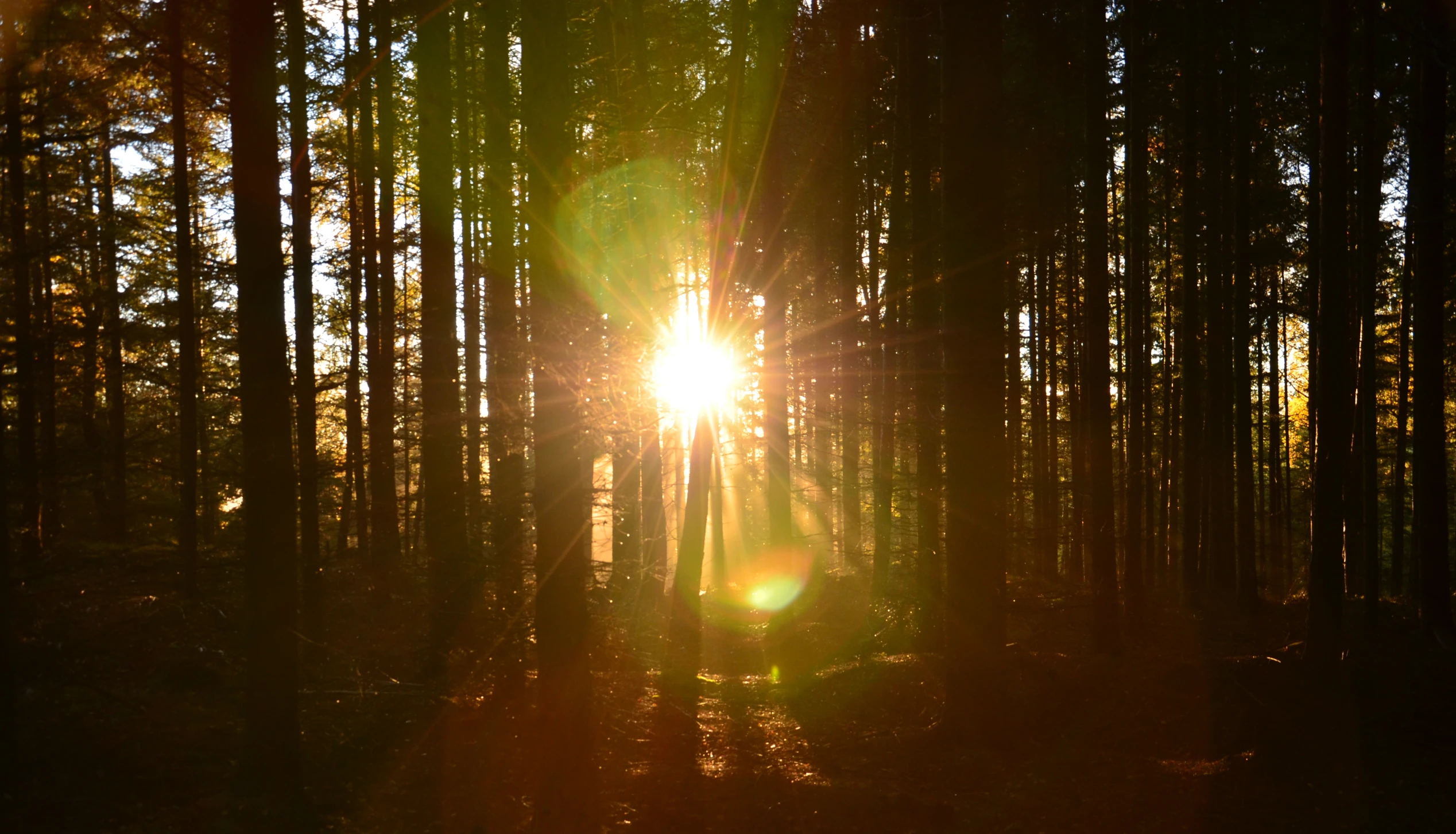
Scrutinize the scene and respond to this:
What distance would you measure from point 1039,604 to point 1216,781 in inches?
379

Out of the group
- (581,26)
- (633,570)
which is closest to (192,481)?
(633,570)

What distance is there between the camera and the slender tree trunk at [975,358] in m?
9.21

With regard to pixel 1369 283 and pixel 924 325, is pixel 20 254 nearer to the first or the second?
pixel 924 325

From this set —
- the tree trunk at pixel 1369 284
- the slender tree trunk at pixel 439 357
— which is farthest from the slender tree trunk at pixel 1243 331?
the slender tree trunk at pixel 439 357

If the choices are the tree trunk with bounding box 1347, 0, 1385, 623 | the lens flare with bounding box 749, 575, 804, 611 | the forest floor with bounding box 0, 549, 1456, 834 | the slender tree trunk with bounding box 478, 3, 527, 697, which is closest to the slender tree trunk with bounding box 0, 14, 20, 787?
the forest floor with bounding box 0, 549, 1456, 834

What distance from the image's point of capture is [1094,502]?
508 inches

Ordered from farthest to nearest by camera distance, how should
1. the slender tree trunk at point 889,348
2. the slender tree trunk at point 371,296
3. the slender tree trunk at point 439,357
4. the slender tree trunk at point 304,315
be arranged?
the slender tree trunk at point 889,348 → the slender tree trunk at point 371,296 → the slender tree trunk at point 304,315 → the slender tree trunk at point 439,357

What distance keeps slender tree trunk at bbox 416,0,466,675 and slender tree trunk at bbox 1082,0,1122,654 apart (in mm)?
9570

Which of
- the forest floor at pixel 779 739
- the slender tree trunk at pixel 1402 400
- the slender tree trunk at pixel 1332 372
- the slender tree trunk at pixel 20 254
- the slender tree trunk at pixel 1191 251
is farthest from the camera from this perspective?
the slender tree trunk at pixel 1402 400

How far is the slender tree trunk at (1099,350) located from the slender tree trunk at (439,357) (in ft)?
31.4

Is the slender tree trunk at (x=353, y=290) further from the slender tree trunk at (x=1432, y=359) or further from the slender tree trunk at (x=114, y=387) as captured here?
the slender tree trunk at (x=1432, y=359)

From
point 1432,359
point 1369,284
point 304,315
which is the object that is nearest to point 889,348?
point 1369,284

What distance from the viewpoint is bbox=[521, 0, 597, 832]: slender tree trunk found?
9000 millimetres

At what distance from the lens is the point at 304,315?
516 inches
